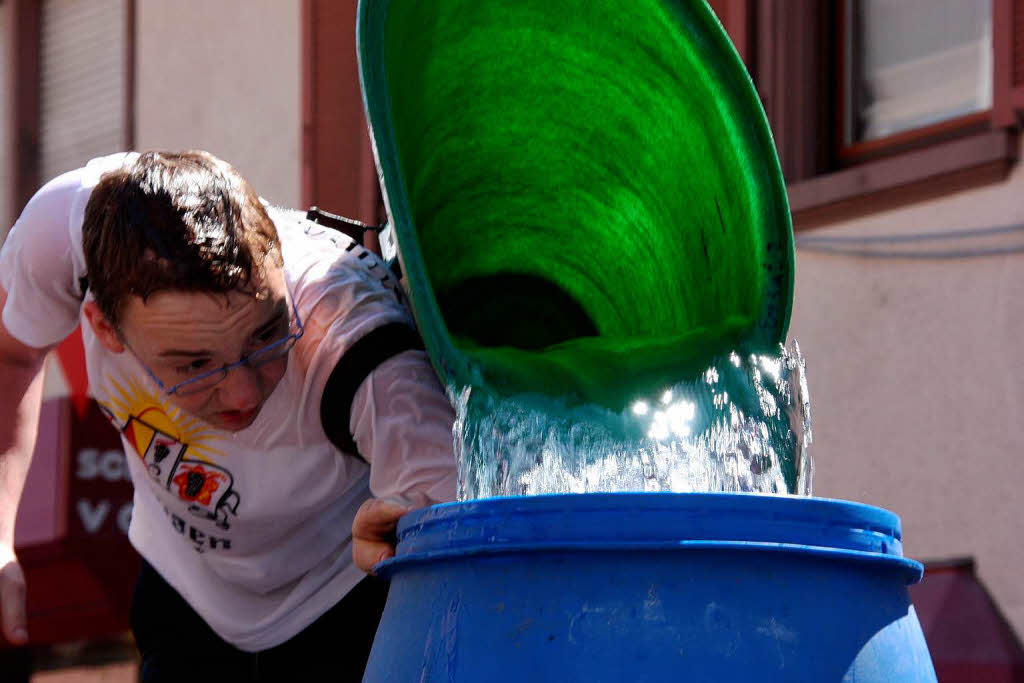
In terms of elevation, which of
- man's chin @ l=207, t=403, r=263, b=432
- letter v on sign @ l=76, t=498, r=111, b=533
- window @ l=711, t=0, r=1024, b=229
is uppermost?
window @ l=711, t=0, r=1024, b=229

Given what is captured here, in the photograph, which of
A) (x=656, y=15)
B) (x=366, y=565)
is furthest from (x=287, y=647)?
(x=656, y=15)

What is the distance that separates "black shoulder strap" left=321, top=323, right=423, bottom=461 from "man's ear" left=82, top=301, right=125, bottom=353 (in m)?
0.36

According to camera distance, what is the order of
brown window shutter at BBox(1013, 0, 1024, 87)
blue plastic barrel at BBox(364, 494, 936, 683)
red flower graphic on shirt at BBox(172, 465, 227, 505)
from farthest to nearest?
brown window shutter at BBox(1013, 0, 1024, 87) → red flower graphic on shirt at BBox(172, 465, 227, 505) → blue plastic barrel at BBox(364, 494, 936, 683)

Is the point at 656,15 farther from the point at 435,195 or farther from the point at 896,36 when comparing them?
the point at 896,36

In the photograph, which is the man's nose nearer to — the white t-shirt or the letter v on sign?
the white t-shirt

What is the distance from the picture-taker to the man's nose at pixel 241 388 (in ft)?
7.50

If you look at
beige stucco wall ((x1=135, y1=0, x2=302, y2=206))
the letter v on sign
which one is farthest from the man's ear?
beige stucco wall ((x1=135, y1=0, x2=302, y2=206))

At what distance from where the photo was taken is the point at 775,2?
5473mm

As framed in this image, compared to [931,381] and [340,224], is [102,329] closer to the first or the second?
[340,224]

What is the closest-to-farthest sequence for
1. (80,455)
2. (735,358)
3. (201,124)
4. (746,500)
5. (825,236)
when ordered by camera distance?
(746,500) < (735,358) < (825,236) < (80,455) < (201,124)

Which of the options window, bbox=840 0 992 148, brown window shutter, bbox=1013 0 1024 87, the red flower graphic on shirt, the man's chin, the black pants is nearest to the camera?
the man's chin

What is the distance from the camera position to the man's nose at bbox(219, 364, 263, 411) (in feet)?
7.50

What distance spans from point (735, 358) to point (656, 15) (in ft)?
1.86

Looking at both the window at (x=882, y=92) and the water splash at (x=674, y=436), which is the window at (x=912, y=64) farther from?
the water splash at (x=674, y=436)
